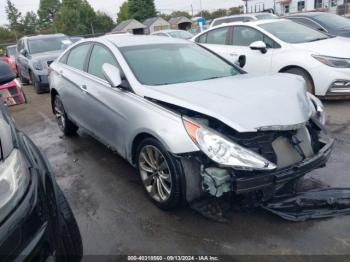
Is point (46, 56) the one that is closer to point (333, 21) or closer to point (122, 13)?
point (333, 21)

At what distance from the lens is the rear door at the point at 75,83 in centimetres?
428

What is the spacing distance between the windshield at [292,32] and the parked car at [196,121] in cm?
292

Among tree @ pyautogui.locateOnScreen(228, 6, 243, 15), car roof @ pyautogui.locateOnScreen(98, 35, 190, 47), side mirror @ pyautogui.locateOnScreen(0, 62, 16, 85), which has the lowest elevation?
side mirror @ pyautogui.locateOnScreen(0, 62, 16, 85)

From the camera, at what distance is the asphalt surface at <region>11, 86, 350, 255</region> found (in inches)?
101

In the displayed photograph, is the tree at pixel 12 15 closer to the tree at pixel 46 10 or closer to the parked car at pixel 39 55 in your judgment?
the tree at pixel 46 10

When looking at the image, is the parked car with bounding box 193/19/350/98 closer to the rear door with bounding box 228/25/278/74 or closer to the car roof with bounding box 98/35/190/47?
the rear door with bounding box 228/25/278/74

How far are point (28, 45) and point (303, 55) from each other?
843 cm

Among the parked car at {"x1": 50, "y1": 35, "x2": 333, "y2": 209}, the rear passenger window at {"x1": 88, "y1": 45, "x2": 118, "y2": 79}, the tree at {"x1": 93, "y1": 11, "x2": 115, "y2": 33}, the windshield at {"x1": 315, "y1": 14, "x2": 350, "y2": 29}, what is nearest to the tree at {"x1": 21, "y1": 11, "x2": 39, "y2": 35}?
the tree at {"x1": 93, "y1": 11, "x2": 115, "y2": 33}

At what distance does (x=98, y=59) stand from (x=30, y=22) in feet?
319

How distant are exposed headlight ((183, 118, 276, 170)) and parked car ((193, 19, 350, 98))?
3.87 metres

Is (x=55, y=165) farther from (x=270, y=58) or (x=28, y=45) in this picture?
(x=28, y=45)

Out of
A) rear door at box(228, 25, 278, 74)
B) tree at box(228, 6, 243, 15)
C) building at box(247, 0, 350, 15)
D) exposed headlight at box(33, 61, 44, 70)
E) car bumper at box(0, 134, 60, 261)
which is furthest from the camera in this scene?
tree at box(228, 6, 243, 15)

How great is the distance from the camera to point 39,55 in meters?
9.94

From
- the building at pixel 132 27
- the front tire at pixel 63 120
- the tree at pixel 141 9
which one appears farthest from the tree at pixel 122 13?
the front tire at pixel 63 120
